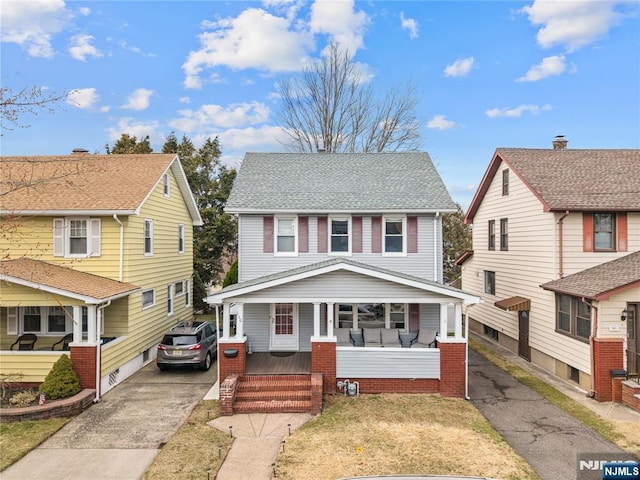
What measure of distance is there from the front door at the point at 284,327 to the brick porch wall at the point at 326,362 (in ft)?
9.40

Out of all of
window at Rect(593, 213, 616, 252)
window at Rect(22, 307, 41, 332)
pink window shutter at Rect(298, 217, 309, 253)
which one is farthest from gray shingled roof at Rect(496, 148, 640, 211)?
window at Rect(22, 307, 41, 332)

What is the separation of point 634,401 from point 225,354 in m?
11.6

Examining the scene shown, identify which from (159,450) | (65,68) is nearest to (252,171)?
(65,68)

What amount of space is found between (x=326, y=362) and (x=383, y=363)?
1.72 m

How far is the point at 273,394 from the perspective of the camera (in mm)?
11414

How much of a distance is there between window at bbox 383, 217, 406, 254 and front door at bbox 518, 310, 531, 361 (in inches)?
250

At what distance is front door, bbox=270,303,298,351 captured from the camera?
1466 cm

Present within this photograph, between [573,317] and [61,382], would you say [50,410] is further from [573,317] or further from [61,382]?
[573,317]

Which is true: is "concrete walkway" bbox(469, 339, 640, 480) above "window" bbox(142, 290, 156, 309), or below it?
below

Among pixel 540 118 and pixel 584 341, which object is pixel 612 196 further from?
pixel 540 118

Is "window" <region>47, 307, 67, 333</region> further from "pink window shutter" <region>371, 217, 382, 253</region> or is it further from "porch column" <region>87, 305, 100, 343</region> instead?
"pink window shutter" <region>371, 217, 382, 253</region>

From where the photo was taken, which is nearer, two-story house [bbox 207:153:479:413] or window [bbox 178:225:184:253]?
two-story house [bbox 207:153:479:413]

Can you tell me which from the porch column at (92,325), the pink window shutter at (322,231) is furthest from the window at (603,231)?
the porch column at (92,325)

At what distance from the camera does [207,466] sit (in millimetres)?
7898
